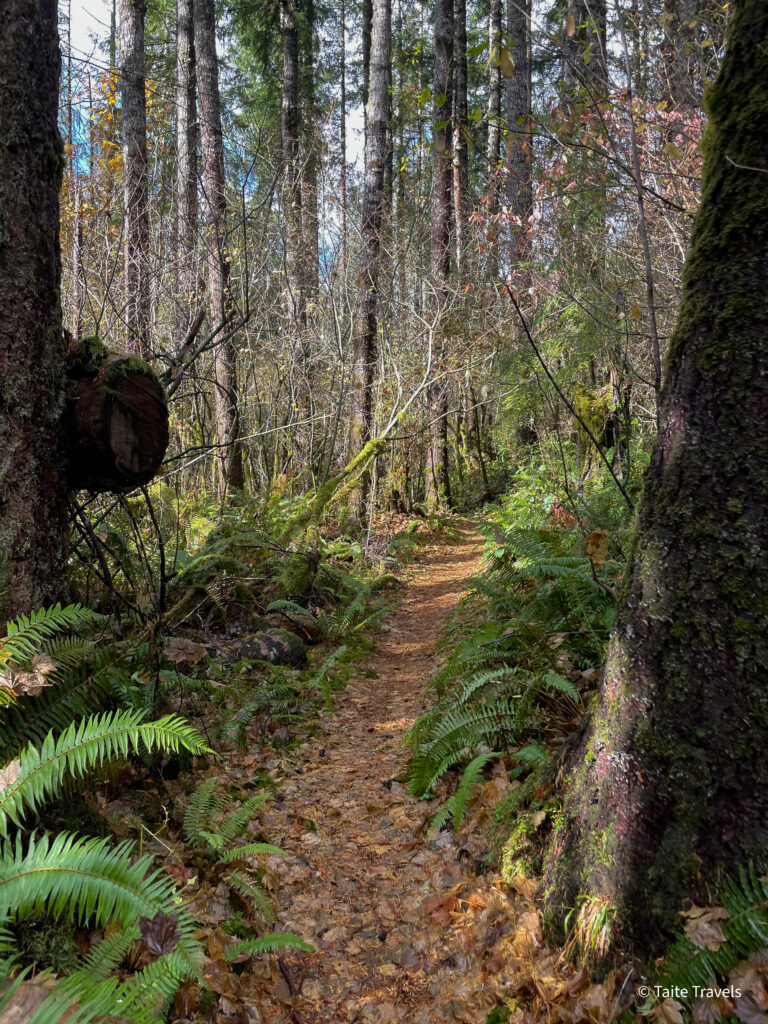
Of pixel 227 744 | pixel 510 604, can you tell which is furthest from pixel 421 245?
pixel 227 744

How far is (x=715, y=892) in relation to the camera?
5.69 ft

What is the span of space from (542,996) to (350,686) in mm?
3578

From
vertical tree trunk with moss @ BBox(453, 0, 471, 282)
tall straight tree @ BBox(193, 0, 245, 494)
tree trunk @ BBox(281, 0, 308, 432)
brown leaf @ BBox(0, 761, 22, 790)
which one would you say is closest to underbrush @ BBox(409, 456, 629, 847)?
brown leaf @ BBox(0, 761, 22, 790)

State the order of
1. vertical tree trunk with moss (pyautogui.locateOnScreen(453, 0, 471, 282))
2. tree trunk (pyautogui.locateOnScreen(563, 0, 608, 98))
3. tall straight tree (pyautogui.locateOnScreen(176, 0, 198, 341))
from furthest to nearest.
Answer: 1. vertical tree trunk with moss (pyautogui.locateOnScreen(453, 0, 471, 282))
2. tall straight tree (pyautogui.locateOnScreen(176, 0, 198, 341))
3. tree trunk (pyautogui.locateOnScreen(563, 0, 608, 98))

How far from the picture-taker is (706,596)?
1858mm

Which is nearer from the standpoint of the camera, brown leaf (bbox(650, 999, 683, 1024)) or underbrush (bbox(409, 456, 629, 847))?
brown leaf (bbox(650, 999, 683, 1024))

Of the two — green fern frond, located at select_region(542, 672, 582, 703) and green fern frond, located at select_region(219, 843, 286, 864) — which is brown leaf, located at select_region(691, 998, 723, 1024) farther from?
green fern frond, located at select_region(219, 843, 286, 864)

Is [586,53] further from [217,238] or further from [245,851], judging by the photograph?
[217,238]

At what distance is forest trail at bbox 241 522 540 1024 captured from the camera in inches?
87.9

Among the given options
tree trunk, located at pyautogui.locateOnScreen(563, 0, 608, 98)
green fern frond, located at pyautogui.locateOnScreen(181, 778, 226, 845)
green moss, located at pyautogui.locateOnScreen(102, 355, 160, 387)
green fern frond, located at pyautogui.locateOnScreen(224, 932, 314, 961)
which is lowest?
green fern frond, located at pyautogui.locateOnScreen(224, 932, 314, 961)

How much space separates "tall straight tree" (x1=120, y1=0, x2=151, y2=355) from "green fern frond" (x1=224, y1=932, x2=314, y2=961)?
235 inches

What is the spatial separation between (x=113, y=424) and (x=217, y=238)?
6683mm

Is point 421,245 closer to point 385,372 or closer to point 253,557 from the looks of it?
point 385,372

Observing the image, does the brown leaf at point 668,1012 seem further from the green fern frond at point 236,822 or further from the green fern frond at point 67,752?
the green fern frond at point 236,822
